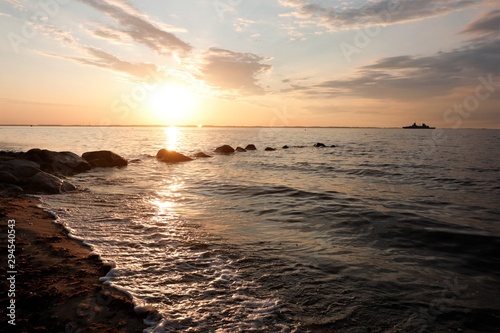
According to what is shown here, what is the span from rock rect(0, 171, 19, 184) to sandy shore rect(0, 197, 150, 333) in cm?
900

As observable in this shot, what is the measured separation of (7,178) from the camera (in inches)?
605

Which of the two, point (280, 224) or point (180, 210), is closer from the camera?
point (280, 224)

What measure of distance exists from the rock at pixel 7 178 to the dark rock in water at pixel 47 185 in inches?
27.7

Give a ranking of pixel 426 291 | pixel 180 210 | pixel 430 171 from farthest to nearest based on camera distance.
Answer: pixel 430 171 → pixel 180 210 → pixel 426 291

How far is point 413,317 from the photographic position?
530 centimetres

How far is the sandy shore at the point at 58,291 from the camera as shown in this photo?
15.0 ft

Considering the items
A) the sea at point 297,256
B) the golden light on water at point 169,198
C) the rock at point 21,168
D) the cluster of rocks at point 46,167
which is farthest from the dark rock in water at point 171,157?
the sea at point 297,256

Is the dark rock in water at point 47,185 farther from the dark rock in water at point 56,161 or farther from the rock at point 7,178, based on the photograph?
the dark rock in water at point 56,161

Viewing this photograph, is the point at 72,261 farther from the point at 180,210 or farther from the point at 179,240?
the point at 180,210

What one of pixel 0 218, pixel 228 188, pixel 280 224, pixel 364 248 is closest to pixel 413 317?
pixel 364 248

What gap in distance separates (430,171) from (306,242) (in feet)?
75.1

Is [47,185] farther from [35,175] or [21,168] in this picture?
[21,168]

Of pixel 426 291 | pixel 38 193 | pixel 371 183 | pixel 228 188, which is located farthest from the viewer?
pixel 371 183

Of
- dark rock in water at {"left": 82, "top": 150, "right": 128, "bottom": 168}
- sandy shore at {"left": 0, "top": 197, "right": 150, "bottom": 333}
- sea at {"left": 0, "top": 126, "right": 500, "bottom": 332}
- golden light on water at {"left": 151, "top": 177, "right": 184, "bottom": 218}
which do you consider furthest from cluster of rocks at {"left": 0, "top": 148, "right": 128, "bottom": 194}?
sandy shore at {"left": 0, "top": 197, "right": 150, "bottom": 333}
